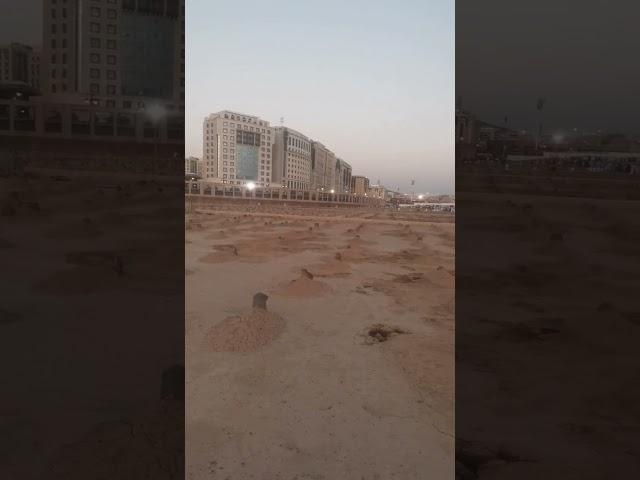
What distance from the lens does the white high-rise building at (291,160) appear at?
44.7 meters

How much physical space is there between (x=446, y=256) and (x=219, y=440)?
1042 centimetres

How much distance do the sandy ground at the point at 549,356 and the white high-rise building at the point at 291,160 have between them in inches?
1393

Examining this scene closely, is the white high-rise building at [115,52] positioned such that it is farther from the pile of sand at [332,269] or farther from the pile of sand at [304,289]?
Answer: the pile of sand at [332,269]

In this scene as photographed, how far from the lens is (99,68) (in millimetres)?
3057

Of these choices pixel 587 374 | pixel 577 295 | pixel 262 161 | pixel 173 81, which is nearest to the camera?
pixel 173 81

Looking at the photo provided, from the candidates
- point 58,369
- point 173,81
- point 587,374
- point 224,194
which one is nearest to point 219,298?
point 58,369

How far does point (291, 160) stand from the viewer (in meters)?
46.7

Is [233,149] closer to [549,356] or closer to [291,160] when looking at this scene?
[291,160]

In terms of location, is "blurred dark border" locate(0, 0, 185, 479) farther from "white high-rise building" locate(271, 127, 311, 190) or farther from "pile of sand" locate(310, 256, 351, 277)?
"white high-rise building" locate(271, 127, 311, 190)

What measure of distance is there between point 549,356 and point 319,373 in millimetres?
2112

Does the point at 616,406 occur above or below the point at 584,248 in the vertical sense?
below

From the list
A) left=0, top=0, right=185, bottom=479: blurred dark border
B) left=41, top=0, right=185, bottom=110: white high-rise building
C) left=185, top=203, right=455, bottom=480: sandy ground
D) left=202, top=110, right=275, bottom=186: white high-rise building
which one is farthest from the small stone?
left=202, top=110, right=275, bottom=186: white high-rise building

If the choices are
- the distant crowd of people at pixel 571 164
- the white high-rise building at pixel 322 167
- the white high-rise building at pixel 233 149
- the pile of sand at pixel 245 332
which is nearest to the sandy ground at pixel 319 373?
the pile of sand at pixel 245 332

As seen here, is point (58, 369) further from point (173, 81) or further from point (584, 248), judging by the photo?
point (584, 248)
